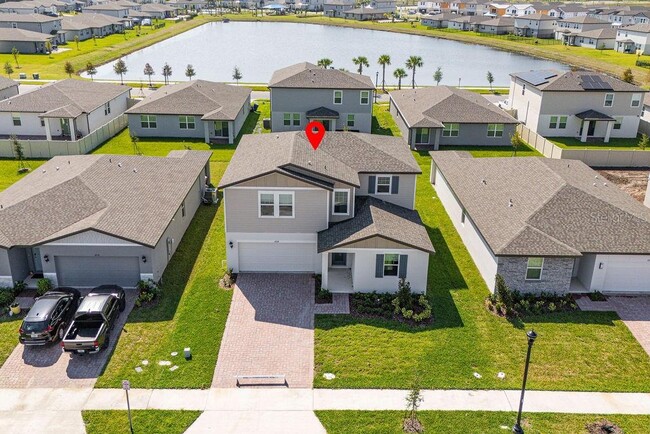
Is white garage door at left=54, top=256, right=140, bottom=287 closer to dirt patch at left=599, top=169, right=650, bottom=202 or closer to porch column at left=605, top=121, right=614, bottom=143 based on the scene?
dirt patch at left=599, top=169, right=650, bottom=202

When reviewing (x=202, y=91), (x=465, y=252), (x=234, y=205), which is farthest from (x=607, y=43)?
(x=234, y=205)

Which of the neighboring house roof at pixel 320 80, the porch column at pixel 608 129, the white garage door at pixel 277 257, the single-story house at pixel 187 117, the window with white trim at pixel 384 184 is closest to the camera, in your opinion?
the white garage door at pixel 277 257

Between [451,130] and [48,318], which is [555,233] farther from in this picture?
[451,130]

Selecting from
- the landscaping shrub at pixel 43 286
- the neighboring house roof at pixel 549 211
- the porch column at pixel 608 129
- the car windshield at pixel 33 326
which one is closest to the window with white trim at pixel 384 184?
the neighboring house roof at pixel 549 211

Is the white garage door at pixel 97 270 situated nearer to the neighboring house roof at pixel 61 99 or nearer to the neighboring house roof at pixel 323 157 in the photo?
the neighboring house roof at pixel 323 157

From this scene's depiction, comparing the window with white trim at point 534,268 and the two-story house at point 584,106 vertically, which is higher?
the two-story house at point 584,106

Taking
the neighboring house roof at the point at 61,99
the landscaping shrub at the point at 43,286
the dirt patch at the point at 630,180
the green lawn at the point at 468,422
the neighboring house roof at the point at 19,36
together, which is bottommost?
the green lawn at the point at 468,422

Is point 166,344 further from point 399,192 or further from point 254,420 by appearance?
point 399,192
